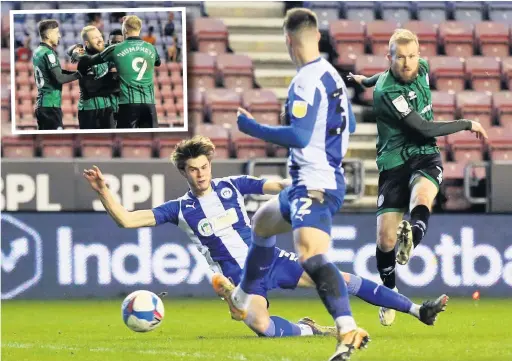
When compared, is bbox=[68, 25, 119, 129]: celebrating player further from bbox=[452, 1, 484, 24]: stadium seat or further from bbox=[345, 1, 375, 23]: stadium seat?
bbox=[452, 1, 484, 24]: stadium seat

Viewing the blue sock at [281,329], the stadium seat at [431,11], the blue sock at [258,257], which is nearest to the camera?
the blue sock at [258,257]

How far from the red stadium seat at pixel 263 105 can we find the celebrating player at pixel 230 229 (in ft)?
18.3

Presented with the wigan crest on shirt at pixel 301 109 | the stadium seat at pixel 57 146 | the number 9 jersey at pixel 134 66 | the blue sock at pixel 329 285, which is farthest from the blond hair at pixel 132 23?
the blue sock at pixel 329 285

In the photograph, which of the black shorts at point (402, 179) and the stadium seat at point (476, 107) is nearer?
the black shorts at point (402, 179)

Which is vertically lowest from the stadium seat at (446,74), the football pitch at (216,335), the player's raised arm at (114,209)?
the football pitch at (216,335)

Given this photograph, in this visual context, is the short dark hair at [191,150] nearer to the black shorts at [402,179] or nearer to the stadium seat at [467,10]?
the black shorts at [402,179]

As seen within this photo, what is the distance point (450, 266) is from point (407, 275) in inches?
15.6

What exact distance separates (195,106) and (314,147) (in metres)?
7.35

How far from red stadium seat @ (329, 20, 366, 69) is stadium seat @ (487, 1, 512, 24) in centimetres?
169

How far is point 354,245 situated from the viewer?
10688 millimetres

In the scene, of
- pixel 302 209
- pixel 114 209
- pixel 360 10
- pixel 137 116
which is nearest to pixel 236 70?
pixel 137 116

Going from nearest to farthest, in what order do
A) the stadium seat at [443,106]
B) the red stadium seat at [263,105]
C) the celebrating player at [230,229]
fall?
the celebrating player at [230,229], the red stadium seat at [263,105], the stadium seat at [443,106]

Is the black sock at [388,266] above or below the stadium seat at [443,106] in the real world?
below

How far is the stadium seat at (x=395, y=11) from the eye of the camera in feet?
46.8
